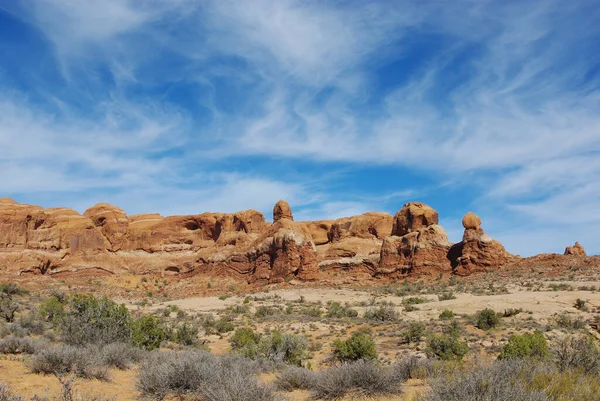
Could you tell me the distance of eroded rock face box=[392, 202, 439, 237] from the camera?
58.8 m

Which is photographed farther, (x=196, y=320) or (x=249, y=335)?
(x=196, y=320)

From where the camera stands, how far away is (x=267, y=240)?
2234 inches

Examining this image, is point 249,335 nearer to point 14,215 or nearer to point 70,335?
point 70,335

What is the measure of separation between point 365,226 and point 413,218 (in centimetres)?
1379

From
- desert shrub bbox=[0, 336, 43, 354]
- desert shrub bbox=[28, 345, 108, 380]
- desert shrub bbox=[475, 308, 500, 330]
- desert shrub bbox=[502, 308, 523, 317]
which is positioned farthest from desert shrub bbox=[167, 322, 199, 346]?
desert shrub bbox=[502, 308, 523, 317]

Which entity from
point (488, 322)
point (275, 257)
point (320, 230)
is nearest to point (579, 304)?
point (488, 322)

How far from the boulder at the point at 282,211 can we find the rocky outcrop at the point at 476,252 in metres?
22.6

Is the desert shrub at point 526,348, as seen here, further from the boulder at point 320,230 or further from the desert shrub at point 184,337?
the boulder at point 320,230

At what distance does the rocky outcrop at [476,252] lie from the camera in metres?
49.0

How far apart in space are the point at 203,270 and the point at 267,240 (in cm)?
1120

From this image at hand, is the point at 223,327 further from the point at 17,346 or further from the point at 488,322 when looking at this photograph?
the point at 488,322

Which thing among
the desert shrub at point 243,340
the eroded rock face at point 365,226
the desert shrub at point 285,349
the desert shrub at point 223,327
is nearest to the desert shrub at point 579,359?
the desert shrub at point 285,349

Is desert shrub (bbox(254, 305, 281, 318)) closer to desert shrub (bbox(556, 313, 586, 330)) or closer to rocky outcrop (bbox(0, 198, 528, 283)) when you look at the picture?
desert shrub (bbox(556, 313, 586, 330))

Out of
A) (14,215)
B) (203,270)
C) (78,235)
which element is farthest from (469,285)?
(14,215)
